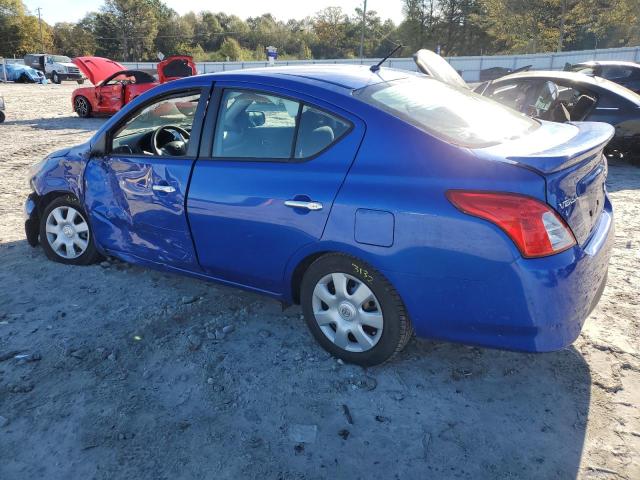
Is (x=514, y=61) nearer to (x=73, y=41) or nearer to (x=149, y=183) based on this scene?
(x=149, y=183)

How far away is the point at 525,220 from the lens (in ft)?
7.51

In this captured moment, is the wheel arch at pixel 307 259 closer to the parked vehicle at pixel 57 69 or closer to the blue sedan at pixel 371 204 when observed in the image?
the blue sedan at pixel 371 204

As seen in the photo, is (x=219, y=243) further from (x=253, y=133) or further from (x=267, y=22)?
(x=267, y=22)

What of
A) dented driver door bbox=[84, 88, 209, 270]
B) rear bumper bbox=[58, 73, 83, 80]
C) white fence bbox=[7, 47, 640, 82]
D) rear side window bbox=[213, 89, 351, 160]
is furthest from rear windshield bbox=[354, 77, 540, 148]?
rear bumper bbox=[58, 73, 83, 80]

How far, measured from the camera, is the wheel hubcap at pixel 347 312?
2803 mm

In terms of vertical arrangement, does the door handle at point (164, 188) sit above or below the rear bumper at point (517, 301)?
above

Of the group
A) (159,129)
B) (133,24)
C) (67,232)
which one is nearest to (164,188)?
(159,129)

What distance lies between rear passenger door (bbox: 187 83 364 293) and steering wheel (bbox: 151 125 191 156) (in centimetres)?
48

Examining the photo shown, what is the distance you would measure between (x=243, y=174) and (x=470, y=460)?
1895 mm

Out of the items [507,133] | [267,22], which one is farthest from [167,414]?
[267,22]

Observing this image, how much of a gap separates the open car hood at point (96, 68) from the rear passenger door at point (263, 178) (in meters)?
12.1

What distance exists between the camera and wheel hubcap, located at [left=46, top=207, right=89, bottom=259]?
423 cm

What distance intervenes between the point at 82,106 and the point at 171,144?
12452mm

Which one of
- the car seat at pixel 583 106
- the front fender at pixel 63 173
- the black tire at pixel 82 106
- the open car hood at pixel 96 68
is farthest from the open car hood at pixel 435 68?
the black tire at pixel 82 106
